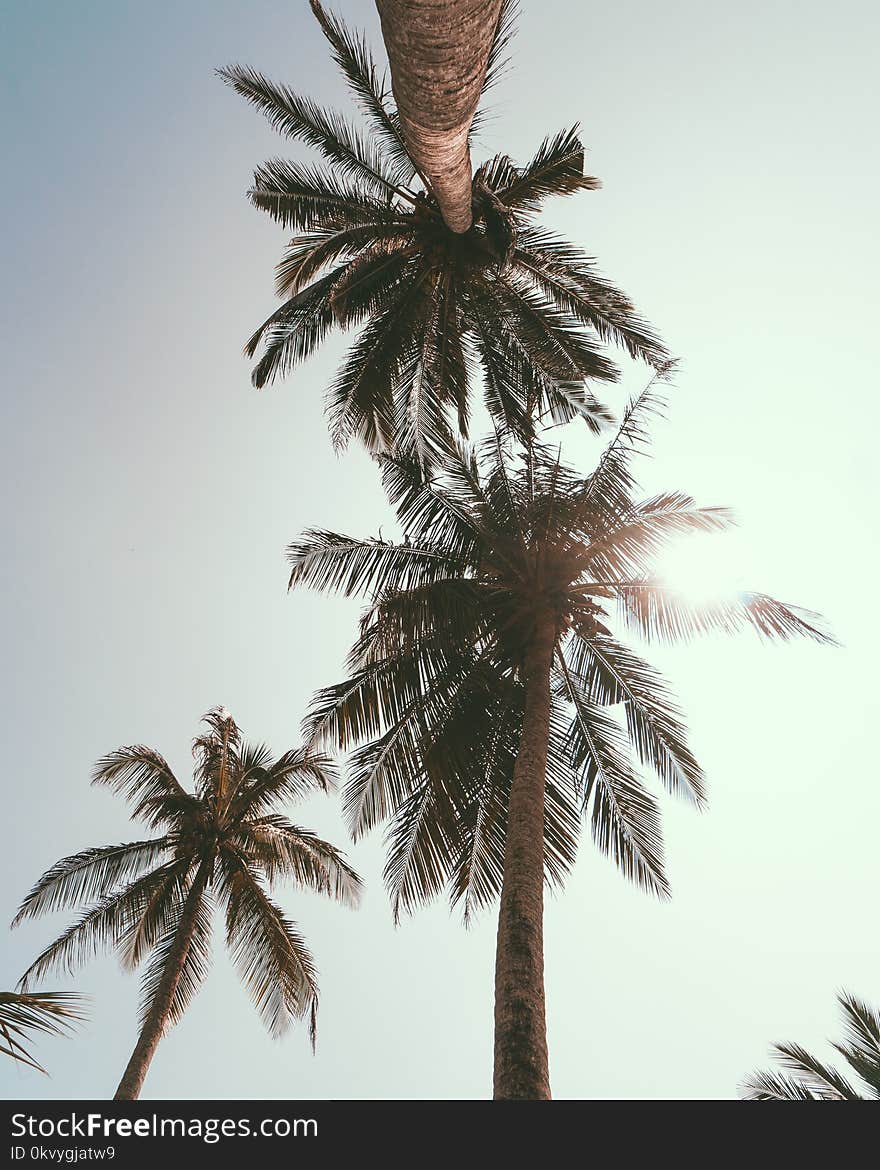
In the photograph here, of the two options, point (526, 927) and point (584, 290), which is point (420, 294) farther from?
point (526, 927)

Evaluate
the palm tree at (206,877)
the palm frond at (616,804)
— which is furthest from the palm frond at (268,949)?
the palm frond at (616,804)

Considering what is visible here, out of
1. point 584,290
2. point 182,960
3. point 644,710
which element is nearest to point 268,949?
point 182,960

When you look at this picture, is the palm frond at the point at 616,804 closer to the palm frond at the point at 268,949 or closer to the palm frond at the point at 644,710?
the palm frond at the point at 644,710

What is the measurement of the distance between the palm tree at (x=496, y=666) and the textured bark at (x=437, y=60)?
5826 mm

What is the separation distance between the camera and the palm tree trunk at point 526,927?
5.53 meters

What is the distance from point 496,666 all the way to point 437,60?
7742mm

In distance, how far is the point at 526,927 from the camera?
21.7 feet

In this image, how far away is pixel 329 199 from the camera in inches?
489

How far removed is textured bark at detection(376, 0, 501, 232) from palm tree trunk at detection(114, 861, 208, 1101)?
12504 millimetres

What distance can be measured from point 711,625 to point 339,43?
36.0 ft

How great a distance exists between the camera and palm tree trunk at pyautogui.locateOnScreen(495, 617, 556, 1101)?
18.1 feet

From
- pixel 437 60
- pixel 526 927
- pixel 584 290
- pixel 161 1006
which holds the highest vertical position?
pixel 584 290
